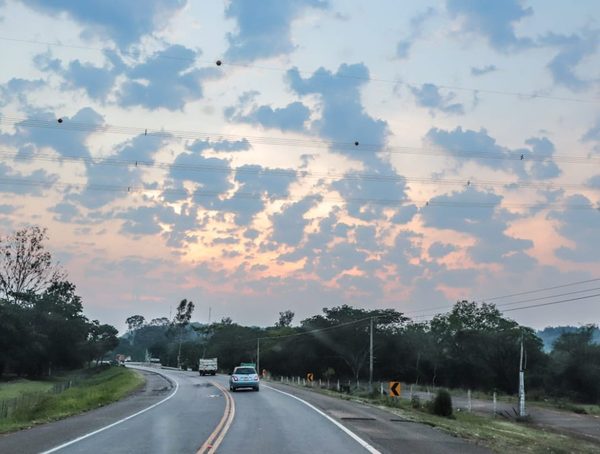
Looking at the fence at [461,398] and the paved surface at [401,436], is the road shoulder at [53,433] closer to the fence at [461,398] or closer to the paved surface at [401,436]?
the paved surface at [401,436]

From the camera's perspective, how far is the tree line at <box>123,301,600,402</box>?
77.0 m

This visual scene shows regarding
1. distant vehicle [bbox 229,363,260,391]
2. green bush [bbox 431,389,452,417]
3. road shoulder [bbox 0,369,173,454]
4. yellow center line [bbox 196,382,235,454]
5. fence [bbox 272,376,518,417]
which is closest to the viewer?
yellow center line [bbox 196,382,235,454]

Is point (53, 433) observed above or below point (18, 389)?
above

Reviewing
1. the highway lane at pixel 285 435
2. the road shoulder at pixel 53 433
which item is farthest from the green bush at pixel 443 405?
the road shoulder at pixel 53 433

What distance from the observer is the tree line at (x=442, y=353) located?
77.0m

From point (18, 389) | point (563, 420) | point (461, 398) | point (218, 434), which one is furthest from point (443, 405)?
point (18, 389)

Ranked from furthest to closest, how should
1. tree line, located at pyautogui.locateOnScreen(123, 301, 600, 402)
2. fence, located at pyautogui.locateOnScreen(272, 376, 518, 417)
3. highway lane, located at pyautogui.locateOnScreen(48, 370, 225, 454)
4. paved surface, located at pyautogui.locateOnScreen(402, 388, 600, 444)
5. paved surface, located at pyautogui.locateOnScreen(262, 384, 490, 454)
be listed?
tree line, located at pyautogui.locateOnScreen(123, 301, 600, 402), fence, located at pyautogui.locateOnScreen(272, 376, 518, 417), paved surface, located at pyautogui.locateOnScreen(402, 388, 600, 444), paved surface, located at pyautogui.locateOnScreen(262, 384, 490, 454), highway lane, located at pyautogui.locateOnScreen(48, 370, 225, 454)

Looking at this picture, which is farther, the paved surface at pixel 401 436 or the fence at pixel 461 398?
the fence at pixel 461 398

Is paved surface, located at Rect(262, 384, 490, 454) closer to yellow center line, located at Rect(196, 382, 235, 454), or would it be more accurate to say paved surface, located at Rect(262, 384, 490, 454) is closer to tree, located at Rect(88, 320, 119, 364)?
yellow center line, located at Rect(196, 382, 235, 454)

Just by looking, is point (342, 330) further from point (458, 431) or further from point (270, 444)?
point (270, 444)

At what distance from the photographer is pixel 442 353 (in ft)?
299

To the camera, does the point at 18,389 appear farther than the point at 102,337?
No

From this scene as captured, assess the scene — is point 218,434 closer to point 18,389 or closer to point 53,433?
point 53,433

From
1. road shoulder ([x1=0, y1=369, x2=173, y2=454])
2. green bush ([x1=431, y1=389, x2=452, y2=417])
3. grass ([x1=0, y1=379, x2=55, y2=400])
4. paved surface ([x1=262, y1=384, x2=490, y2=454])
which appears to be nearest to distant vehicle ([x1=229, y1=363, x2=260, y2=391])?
green bush ([x1=431, y1=389, x2=452, y2=417])
